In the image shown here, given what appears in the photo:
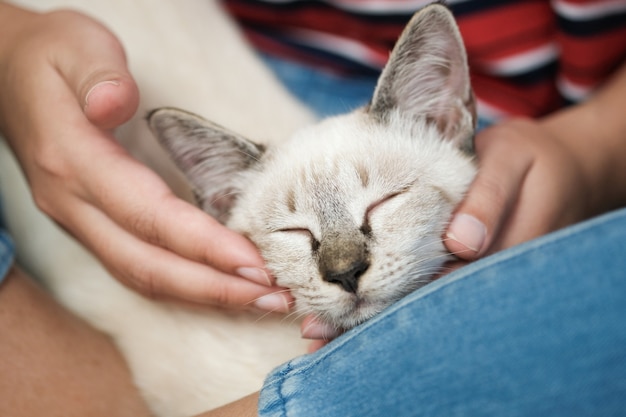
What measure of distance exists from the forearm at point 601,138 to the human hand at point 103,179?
972mm

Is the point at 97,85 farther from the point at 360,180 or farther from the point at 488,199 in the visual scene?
the point at 488,199

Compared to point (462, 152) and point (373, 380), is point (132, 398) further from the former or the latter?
point (462, 152)

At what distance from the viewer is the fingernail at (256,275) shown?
3.55 ft

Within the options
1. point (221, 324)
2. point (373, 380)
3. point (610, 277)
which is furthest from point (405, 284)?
point (221, 324)

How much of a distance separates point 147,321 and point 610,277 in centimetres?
101

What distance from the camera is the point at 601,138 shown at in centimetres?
157

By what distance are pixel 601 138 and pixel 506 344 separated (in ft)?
3.39

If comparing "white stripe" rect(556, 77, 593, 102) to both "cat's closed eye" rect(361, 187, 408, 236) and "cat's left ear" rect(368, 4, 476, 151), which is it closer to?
"cat's left ear" rect(368, 4, 476, 151)

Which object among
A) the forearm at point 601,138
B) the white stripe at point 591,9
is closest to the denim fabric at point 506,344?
the forearm at point 601,138

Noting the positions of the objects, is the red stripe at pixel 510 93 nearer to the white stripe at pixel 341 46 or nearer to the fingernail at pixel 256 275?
the white stripe at pixel 341 46

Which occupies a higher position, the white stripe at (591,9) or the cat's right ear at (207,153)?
the white stripe at (591,9)

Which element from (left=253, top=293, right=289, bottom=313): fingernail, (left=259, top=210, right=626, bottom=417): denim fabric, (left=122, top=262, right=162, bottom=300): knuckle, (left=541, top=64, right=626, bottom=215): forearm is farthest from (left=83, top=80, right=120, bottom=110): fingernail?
(left=541, top=64, right=626, bottom=215): forearm

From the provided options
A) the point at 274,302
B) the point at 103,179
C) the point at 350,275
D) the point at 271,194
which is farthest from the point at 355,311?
the point at 103,179

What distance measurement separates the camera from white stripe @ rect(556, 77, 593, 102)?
1.68m
